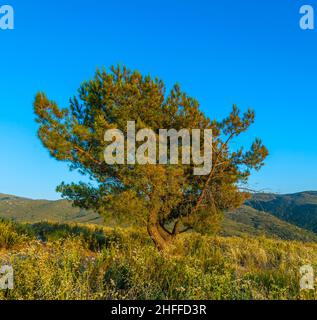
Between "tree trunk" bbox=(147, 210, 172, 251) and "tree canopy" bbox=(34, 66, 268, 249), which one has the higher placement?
"tree canopy" bbox=(34, 66, 268, 249)

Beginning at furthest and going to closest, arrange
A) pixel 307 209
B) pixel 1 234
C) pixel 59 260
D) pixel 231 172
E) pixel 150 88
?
1. pixel 307 209
2. pixel 231 172
3. pixel 150 88
4. pixel 1 234
5. pixel 59 260

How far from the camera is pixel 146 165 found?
11.6m

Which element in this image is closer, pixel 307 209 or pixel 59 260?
pixel 59 260

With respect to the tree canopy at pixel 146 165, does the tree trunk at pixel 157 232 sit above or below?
below

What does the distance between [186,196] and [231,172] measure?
2.20 meters

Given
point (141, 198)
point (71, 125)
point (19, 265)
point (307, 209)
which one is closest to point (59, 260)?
point (19, 265)

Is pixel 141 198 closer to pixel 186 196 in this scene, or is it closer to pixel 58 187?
pixel 186 196

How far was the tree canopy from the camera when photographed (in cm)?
1204

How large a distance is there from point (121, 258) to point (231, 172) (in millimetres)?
8208

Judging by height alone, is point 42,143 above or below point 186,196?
above

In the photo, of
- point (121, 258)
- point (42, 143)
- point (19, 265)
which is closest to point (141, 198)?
point (42, 143)

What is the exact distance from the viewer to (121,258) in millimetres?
7164

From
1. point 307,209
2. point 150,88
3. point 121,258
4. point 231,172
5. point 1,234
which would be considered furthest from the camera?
point 307,209

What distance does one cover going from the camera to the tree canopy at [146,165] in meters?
12.0
